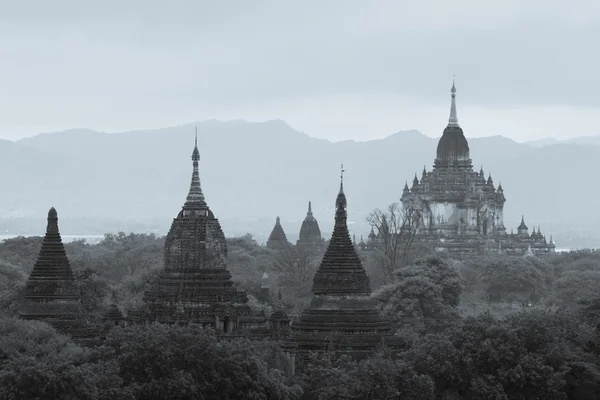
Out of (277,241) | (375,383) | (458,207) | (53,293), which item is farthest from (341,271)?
(277,241)

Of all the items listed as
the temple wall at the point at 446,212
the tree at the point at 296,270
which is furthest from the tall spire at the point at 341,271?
the temple wall at the point at 446,212

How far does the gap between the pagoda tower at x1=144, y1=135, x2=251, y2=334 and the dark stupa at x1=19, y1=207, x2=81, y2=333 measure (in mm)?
2817

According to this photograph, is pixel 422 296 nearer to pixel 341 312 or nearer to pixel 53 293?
pixel 341 312

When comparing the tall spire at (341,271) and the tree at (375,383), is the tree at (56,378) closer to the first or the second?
the tree at (375,383)

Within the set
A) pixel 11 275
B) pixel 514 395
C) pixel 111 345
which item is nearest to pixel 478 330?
pixel 514 395

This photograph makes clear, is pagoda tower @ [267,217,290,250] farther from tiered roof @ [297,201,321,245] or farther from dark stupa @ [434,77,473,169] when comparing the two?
dark stupa @ [434,77,473,169]

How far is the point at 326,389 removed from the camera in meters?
53.8

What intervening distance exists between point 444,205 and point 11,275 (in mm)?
46732

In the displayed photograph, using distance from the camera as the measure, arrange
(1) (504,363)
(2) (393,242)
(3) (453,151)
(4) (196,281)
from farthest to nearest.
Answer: (3) (453,151) < (2) (393,242) < (4) (196,281) < (1) (504,363)

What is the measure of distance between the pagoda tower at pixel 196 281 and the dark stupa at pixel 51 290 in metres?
2.82

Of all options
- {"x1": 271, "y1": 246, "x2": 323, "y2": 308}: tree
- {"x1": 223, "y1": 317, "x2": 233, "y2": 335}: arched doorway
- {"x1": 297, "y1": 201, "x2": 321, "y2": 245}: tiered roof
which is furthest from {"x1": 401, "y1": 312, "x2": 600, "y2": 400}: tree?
{"x1": 297, "y1": 201, "x2": 321, "y2": 245}: tiered roof

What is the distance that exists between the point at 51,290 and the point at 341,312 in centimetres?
943

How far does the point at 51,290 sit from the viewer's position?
2601 inches

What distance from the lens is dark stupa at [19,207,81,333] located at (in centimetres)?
6550
